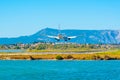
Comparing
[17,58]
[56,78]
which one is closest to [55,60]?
[17,58]

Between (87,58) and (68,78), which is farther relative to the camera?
(87,58)

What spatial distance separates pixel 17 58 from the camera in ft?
500

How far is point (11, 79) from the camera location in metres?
78.4

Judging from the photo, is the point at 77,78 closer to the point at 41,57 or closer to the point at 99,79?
the point at 99,79

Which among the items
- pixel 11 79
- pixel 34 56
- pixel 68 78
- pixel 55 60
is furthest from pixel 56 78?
pixel 34 56

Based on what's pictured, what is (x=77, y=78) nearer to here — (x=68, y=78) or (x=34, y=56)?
(x=68, y=78)

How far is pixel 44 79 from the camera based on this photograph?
256 feet

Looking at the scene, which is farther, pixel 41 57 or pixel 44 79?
pixel 41 57

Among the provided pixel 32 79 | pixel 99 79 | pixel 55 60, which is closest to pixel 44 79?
pixel 32 79

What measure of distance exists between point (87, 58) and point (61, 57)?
28.8 feet

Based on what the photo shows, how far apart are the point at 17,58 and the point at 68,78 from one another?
74.3 metres

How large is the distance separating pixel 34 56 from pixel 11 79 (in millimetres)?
75573

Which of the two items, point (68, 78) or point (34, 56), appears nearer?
point (68, 78)

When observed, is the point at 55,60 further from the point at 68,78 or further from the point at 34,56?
the point at 68,78
